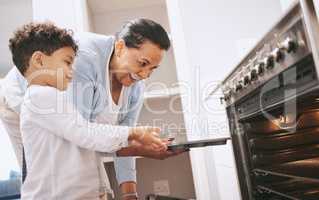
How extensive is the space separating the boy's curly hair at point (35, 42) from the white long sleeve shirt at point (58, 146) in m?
0.17

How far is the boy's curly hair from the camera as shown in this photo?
0.94 metres

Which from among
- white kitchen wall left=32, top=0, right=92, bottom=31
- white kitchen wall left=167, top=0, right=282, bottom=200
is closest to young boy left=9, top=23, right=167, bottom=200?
white kitchen wall left=167, top=0, right=282, bottom=200

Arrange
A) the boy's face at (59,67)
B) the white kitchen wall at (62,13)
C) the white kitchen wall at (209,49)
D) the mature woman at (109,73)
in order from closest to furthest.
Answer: the boy's face at (59,67) → the mature woman at (109,73) → the white kitchen wall at (209,49) → the white kitchen wall at (62,13)

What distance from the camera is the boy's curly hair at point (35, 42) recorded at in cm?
94

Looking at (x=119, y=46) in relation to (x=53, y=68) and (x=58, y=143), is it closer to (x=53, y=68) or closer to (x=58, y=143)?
(x=53, y=68)

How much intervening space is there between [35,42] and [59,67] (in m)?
0.12

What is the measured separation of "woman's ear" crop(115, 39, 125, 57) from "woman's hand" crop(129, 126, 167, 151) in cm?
32

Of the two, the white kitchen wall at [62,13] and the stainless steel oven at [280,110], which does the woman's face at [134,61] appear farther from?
the white kitchen wall at [62,13]

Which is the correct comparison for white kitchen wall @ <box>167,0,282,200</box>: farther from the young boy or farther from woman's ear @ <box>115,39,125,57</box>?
the young boy

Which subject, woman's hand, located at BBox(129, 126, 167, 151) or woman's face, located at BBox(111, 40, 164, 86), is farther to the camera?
woman's face, located at BBox(111, 40, 164, 86)

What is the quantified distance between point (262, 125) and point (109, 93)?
1.71 feet

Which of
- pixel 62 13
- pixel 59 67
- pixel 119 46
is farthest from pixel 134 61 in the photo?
pixel 62 13

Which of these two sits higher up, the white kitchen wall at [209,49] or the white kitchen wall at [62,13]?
the white kitchen wall at [62,13]

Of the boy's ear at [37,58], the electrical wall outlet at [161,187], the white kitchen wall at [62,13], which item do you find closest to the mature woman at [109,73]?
the boy's ear at [37,58]
